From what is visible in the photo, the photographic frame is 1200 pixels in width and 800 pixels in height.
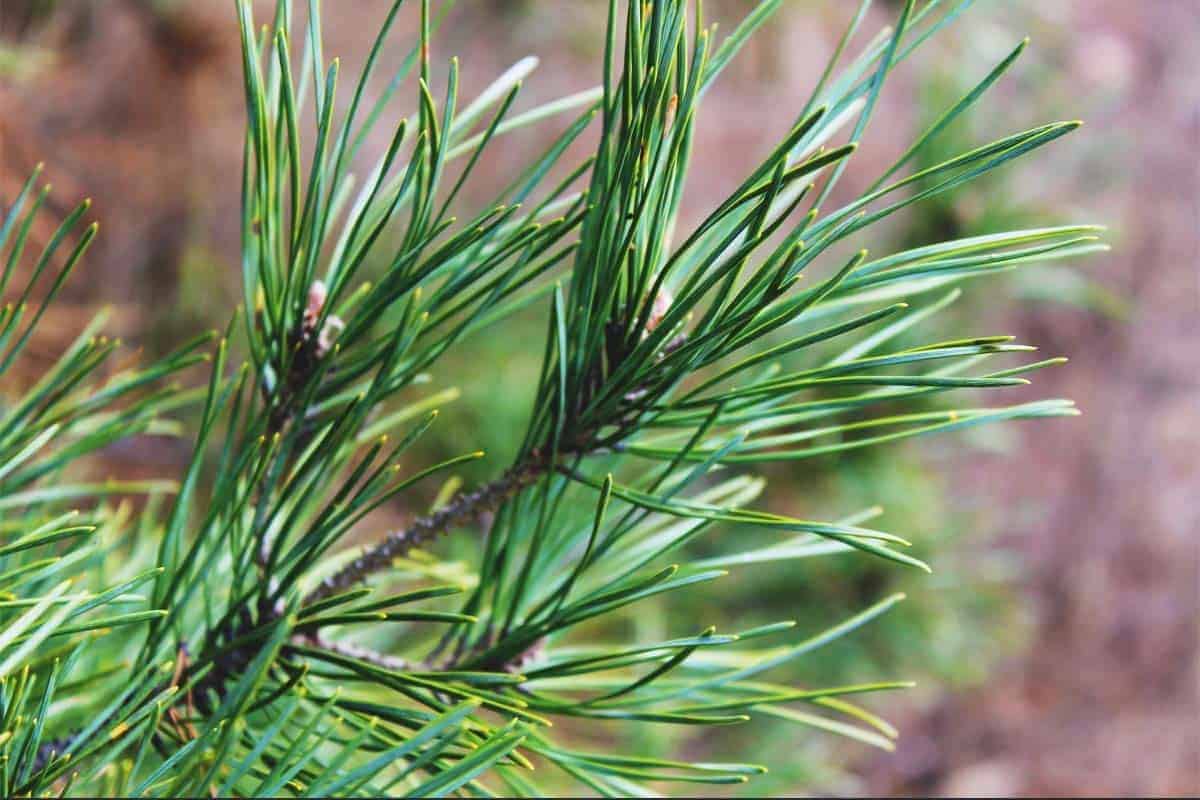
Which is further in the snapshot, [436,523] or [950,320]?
[950,320]

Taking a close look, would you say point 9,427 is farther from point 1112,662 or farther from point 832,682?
point 1112,662

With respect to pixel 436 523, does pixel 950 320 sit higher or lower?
higher

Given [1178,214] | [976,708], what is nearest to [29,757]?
[976,708]

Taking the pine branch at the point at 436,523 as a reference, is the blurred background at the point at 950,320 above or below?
above

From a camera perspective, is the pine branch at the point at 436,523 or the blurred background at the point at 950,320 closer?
the pine branch at the point at 436,523

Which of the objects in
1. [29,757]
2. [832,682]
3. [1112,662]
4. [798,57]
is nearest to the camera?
[29,757]

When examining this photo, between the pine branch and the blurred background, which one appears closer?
the pine branch

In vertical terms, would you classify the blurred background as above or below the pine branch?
above

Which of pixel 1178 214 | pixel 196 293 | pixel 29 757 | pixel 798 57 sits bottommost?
pixel 29 757
